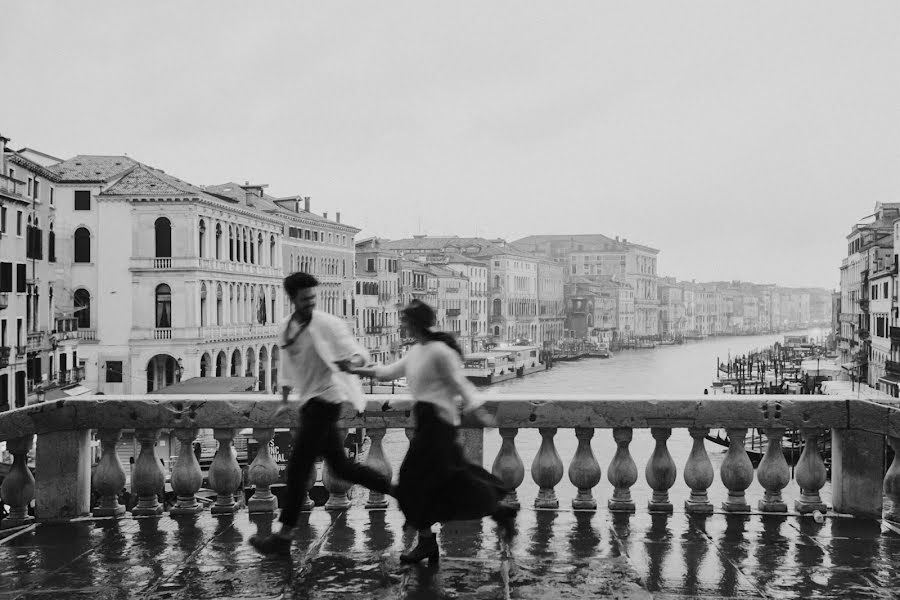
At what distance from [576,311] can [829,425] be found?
123m

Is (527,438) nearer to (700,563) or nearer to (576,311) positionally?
(700,563)

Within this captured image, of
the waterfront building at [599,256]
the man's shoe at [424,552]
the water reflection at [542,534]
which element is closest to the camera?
the man's shoe at [424,552]

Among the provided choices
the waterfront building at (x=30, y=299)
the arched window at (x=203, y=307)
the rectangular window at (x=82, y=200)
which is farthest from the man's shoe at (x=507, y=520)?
the rectangular window at (x=82, y=200)

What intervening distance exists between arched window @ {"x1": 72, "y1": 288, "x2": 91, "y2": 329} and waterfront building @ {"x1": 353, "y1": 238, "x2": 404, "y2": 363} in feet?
74.0

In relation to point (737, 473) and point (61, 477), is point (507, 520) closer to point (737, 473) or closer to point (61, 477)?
point (737, 473)

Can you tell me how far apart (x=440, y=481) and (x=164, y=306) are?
37355 mm

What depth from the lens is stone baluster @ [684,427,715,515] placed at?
4.95m

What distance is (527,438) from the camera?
37.9 metres

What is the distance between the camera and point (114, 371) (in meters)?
38.9

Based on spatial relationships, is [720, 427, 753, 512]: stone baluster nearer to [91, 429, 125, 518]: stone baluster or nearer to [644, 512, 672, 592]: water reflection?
[644, 512, 672, 592]: water reflection

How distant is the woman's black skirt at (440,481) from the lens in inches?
152

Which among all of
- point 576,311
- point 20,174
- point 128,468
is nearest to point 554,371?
point 576,311

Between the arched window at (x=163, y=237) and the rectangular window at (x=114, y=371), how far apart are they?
4415 mm

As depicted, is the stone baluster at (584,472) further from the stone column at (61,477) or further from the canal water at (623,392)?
the stone column at (61,477)
